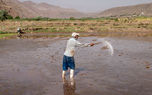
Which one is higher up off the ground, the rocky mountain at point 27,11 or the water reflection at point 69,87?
the rocky mountain at point 27,11

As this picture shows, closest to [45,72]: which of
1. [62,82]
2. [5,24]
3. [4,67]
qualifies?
[62,82]

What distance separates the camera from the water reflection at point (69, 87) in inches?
290

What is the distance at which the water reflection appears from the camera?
737 cm

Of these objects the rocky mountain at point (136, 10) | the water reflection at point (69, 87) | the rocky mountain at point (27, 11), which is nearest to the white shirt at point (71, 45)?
the water reflection at point (69, 87)

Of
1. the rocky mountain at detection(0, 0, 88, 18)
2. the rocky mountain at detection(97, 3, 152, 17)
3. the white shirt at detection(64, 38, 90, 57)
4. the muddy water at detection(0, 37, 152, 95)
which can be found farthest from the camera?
the rocky mountain at detection(97, 3, 152, 17)

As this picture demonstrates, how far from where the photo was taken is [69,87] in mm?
7934

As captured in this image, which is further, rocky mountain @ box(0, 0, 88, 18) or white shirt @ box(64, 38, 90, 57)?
rocky mountain @ box(0, 0, 88, 18)

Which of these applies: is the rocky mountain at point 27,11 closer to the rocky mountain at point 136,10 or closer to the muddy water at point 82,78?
the rocky mountain at point 136,10

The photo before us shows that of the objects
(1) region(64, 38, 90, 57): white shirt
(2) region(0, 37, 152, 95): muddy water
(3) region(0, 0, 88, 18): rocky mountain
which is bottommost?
(2) region(0, 37, 152, 95): muddy water

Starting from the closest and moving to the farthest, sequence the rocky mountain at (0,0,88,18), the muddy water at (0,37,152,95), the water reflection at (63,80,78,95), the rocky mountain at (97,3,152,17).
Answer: the water reflection at (63,80,78,95)
the muddy water at (0,37,152,95)
the rocky mountain at (0,0,88,18)
the rocky mountain at (97,3,152,17)

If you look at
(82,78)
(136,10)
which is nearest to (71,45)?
(82,78)

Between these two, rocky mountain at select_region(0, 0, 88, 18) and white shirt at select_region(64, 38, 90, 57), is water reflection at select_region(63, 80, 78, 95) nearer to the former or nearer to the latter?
white shirt at select_region(64, 38, 90, 57)

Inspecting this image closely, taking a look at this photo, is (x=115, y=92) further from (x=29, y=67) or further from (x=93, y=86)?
(x=29, y=67)

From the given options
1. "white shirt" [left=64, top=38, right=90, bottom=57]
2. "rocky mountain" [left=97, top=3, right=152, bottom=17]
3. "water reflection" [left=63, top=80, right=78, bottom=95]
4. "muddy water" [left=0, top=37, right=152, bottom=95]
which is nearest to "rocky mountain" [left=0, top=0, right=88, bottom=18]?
"rocky mountain" [left=97, top=3, right=152, bottom=17]
